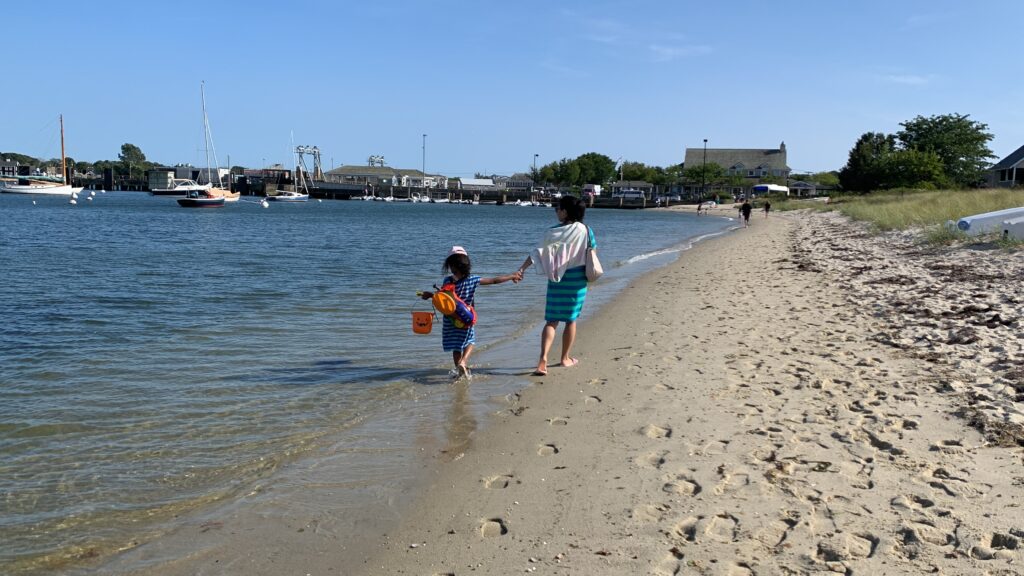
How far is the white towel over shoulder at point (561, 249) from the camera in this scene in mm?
6980

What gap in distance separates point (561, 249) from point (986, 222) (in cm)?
1411

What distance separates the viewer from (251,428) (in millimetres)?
6035

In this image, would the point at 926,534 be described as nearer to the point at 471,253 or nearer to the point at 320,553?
the point at 320,553

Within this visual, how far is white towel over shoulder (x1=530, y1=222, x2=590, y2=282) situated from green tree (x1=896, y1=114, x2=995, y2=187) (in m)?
69.9

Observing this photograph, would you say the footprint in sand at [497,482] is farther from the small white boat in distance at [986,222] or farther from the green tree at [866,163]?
the green tree at [866,163]

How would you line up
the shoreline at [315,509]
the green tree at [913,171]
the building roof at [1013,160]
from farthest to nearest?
1. the green tree at [913,171]
2. the building roof at [1013,160]
3. the shoreline at [315,509]

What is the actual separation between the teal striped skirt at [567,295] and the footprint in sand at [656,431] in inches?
76.5

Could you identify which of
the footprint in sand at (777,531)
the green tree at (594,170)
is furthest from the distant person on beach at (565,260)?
the green tree at (594,170)

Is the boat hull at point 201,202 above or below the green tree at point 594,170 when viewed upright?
below

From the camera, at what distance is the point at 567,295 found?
23.9 ft

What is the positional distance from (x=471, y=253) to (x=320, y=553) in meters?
25.2

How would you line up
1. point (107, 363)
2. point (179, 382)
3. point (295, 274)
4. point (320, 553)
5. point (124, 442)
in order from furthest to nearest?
point (295, 274), point (107, 363), point (179, 382), point (124, 442), point (320, 553)

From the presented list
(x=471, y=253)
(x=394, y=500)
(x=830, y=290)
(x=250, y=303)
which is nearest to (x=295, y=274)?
(x=250, y=303)

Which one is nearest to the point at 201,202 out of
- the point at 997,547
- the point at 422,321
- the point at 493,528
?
the point at 422,321
